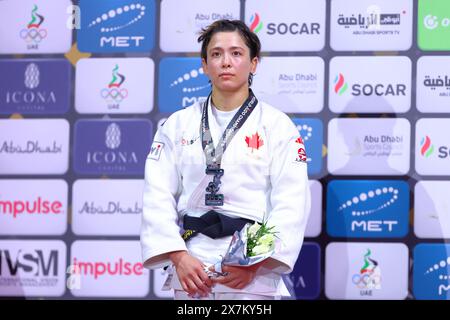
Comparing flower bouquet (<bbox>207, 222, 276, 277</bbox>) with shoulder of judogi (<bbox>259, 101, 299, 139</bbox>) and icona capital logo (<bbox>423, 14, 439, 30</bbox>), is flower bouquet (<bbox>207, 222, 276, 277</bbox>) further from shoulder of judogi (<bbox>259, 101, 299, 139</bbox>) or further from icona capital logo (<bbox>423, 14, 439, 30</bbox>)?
icona capital logo (<bbox>423, 14, 439, 30</bbox>)

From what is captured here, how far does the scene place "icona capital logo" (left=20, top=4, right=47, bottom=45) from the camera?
407 cm

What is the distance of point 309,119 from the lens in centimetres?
388

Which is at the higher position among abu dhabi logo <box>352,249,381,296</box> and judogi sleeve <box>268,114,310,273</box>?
judogi sleeve <box>268,114,310,273</box>

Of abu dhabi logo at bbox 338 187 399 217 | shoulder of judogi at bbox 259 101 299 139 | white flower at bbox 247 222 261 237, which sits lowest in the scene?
white flower at bbox 247 222 261 237

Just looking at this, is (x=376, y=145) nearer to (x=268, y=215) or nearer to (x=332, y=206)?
(x=332, y=206)

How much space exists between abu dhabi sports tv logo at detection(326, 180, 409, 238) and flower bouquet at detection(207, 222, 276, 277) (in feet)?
3.07

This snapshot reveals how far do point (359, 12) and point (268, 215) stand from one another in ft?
4.23

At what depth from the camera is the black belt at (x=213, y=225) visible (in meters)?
3.07

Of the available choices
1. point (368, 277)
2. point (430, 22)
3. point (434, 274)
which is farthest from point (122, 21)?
point (434, 274)

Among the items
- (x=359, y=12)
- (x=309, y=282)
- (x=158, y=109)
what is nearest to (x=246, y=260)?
(x=309, y=282)

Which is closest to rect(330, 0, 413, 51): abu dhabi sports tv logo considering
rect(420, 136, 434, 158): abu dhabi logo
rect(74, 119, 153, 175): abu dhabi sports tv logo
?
rect(420, 136, 434, 158): abu dhabi logo

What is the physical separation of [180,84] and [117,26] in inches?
17.4

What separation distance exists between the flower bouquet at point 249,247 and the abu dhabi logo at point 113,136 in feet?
4.03

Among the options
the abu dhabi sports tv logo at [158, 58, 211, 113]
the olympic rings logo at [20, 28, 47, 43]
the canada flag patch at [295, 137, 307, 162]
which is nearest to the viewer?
the canada flag patch at [295, 137, 307, 162]
